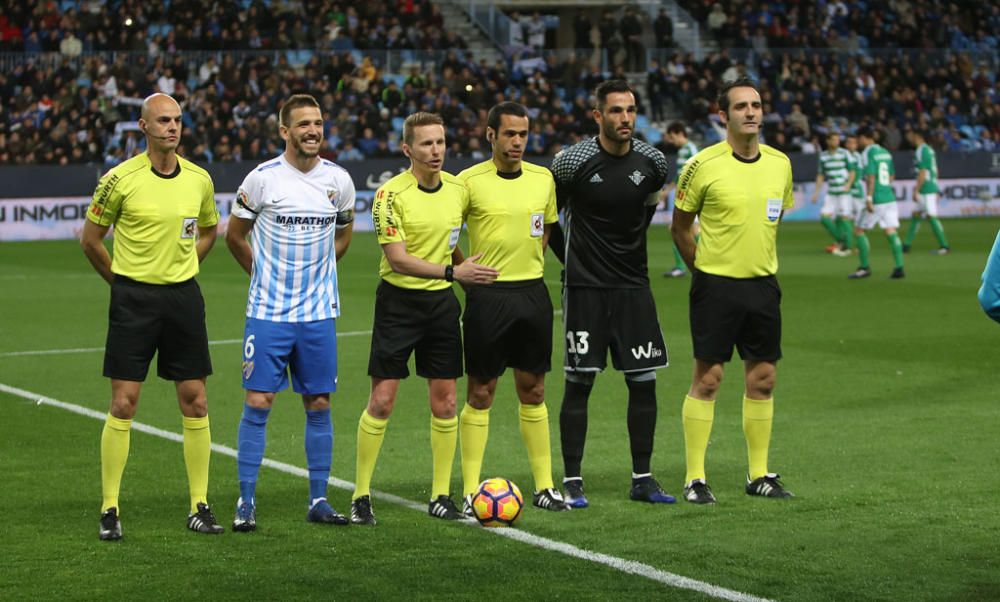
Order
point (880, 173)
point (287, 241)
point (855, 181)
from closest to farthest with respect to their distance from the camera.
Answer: point (287, 241) → point (880, 173) → point (855, 181)

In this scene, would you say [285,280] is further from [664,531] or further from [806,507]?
[806,507]

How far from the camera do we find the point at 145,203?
7316 mm

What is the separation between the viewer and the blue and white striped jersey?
741 centimetres

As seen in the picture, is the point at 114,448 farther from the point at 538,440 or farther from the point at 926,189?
the point at 926,189

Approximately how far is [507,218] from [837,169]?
17099 millimetres

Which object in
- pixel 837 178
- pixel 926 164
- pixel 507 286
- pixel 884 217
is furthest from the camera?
pixel 926 164

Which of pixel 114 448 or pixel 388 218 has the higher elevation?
pixel 388 218

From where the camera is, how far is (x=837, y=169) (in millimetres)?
23906

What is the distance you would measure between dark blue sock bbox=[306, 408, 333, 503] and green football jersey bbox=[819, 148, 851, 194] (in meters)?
17.2

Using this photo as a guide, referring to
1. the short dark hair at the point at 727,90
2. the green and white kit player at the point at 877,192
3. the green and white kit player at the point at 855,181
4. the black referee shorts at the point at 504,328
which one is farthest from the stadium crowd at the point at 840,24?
the black referee shorts at the point at 504,328

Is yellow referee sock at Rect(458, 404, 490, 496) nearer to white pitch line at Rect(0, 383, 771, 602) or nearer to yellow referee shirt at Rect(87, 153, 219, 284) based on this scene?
white pitch line at Rect(0, 383, 771, 602)

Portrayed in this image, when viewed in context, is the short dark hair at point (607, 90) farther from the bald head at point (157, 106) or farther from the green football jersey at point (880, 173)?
the green football jersey at point (880, 173)

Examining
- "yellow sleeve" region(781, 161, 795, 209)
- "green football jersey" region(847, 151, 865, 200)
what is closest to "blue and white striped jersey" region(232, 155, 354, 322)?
"yellow sleeve" region(781, 161, 795, 209)

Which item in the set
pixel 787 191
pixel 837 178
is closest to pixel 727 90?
pixel 787 191
